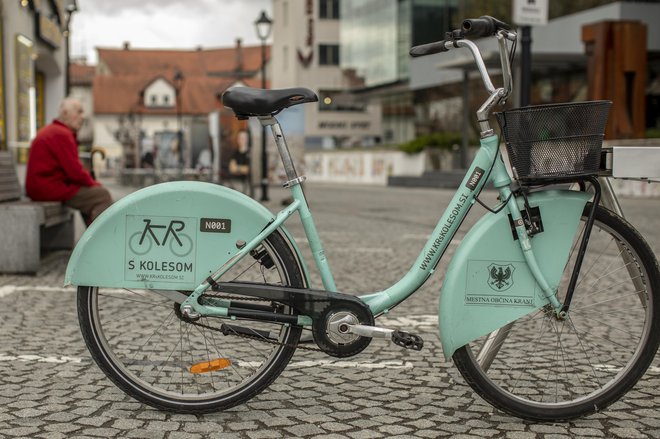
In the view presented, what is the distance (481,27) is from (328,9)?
229 ft

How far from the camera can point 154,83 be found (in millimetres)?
105062

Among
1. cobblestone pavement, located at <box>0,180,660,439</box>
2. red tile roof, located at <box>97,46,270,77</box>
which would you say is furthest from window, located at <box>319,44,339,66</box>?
cobblestone pavement, located at <box>0,180,660,439</box>

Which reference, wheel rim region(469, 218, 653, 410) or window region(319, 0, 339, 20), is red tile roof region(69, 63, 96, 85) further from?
wheel rim region(469, 218, 653, 410)

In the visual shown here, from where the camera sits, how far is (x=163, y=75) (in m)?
108

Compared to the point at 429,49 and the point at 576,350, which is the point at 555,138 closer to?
the point at 429,49

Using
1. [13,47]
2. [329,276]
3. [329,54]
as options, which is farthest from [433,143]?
[329,276]

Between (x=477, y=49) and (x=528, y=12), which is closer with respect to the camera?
(x=477, y=49)

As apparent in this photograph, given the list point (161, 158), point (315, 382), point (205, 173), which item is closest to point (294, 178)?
point (315, 382)

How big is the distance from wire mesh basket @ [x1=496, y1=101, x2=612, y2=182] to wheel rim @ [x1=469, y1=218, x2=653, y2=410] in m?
0.30

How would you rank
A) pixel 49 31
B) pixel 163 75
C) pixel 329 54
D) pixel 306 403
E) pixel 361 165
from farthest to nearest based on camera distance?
1. pixel 163 75
2. pixel 329 54
3. pixel 361 165
4. pixel 49 31
5. pixel 306 403

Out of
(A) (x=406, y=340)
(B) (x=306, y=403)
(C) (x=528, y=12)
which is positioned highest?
(C) (x=528, y=12)

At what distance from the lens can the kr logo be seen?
3672 millimetres

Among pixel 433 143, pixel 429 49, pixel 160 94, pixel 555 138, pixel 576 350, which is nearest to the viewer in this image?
pixel 555 138

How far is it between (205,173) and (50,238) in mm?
20047
